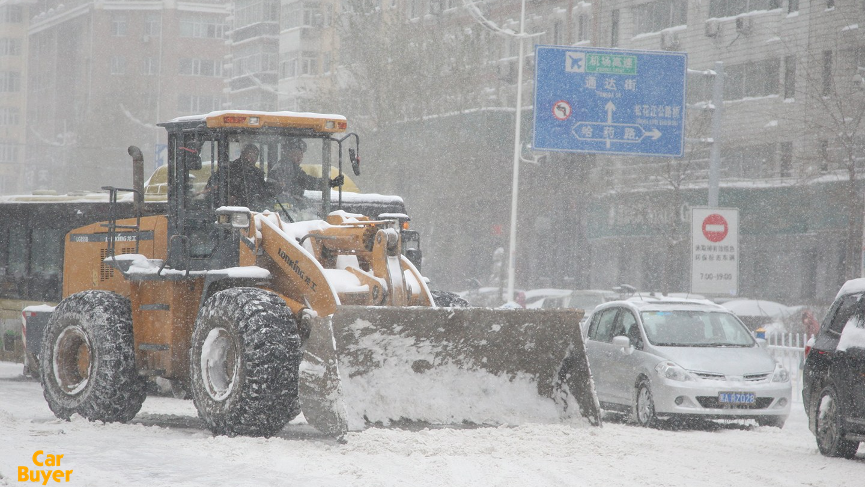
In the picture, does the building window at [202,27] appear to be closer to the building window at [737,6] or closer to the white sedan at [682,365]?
the building window at [737,6]

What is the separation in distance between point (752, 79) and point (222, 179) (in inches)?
1247

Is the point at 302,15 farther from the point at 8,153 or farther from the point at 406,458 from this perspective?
the point at 406,458

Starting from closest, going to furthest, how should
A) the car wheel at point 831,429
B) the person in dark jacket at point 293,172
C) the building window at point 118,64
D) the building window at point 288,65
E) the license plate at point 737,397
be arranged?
the car wheel at point 831,429 < the person in dark jacket at point 293,172 < the license plate at point 737,397 < the building window at point 288,65 < the building window at point 118,64

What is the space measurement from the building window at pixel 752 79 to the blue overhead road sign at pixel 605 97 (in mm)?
16662

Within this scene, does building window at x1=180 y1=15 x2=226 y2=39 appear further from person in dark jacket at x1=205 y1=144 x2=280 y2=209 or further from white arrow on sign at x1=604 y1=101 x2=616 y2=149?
person in dark jacket at x1=205 y1=144 x2=280 y2=209

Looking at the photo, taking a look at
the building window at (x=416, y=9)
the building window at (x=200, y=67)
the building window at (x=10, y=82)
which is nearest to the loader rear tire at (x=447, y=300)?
the building window at (x=416, y=9)

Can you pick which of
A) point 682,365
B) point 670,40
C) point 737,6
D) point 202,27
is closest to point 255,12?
point 202,27

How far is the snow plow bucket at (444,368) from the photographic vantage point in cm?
971

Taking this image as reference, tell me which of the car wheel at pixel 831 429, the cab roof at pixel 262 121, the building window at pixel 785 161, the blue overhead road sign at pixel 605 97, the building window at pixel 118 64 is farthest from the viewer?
the building window at pixel 118 64

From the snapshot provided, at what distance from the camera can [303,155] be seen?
11.7m

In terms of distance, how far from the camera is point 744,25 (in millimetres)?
39969

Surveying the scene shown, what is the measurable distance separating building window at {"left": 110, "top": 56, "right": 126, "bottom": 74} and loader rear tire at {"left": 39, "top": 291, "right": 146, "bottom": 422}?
62799 millimetres

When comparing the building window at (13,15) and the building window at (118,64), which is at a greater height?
the building window at (13,15)

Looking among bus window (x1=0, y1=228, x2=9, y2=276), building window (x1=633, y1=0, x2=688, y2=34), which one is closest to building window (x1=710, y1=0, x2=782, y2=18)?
building window (x1=633, y1=0, x2=688, y2=34)
